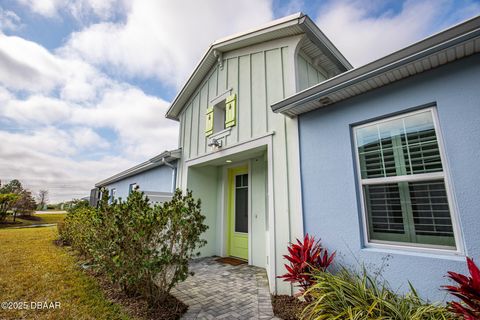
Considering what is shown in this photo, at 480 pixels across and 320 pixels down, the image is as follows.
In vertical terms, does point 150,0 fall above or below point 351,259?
above

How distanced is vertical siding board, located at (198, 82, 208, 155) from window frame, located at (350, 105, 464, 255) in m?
4.66

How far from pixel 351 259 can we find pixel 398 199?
1.12 meters

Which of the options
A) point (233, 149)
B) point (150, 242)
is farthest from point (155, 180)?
point (150, 242)

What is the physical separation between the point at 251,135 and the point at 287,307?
11.6 ft

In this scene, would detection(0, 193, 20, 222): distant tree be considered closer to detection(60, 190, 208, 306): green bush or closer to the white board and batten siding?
the white board and batten siding

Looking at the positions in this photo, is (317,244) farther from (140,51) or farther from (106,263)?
(140,51)

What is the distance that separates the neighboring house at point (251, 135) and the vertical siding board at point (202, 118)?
1.4 inches

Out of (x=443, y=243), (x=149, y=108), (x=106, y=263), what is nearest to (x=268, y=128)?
(x=443, y=243)

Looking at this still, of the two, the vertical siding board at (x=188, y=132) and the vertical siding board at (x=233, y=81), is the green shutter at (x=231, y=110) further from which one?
the vertical siding board at (x=188, y=132)

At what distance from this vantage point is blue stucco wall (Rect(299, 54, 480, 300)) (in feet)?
8.00

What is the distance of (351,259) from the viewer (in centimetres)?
322

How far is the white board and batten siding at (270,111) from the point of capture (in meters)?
4.16

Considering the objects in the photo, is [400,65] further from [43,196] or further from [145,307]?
[43,196]

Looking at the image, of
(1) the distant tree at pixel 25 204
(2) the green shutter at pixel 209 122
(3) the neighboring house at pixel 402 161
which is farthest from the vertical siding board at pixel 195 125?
(1) the distant tree at pixel 25 204
